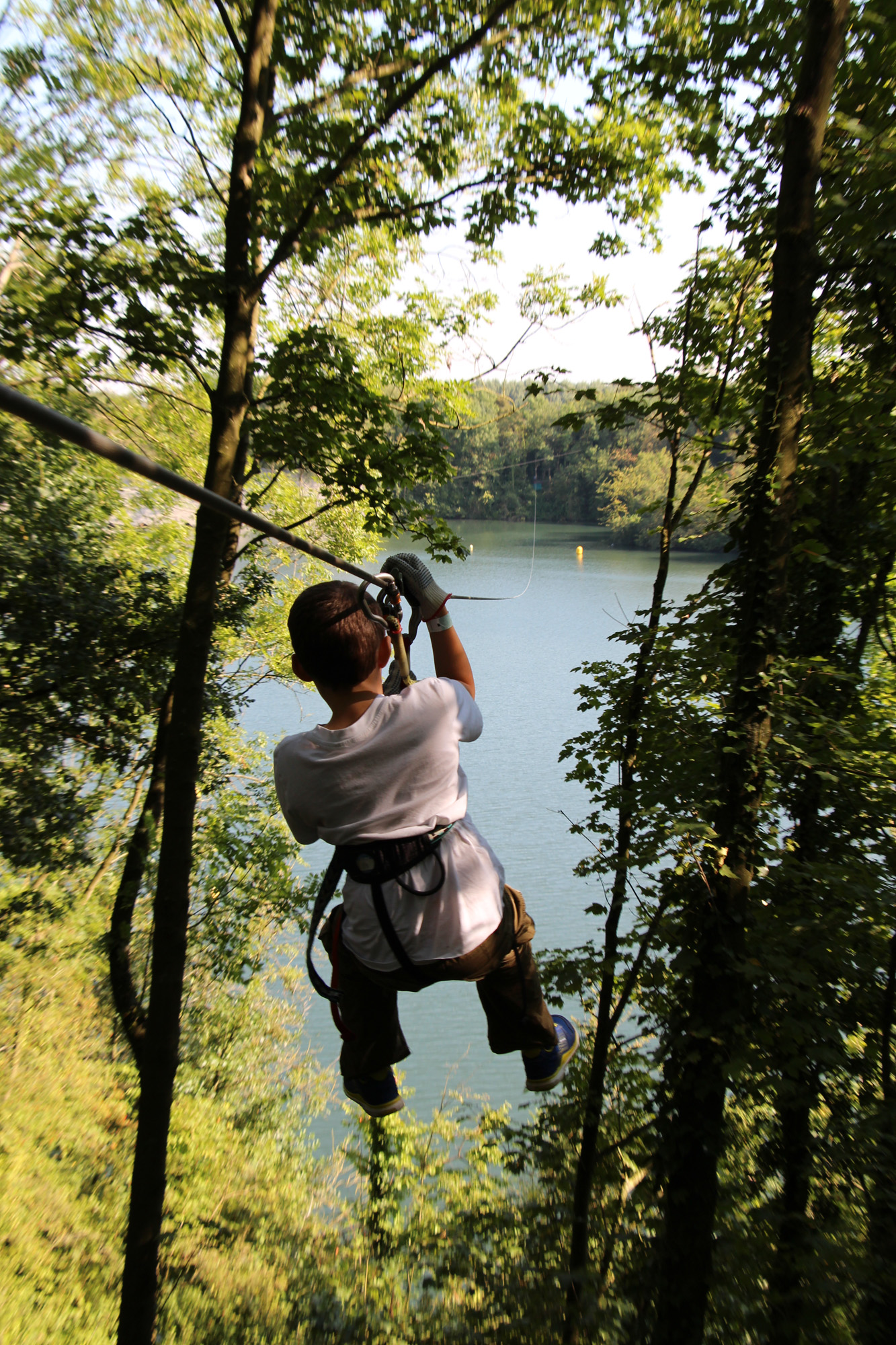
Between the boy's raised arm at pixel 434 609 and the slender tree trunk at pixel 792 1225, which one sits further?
the slender tree trunk at pixel 792 1225

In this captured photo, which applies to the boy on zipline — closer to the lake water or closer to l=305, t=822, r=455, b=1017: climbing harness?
l=305, t=822, r=455, b=1017: climbing harness

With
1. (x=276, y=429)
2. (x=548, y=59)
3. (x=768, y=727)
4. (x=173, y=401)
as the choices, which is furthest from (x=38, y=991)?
(x=548, y=59)

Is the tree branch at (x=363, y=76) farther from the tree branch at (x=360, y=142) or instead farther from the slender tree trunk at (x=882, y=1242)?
the slender tree trunk at (x=882, y=1242)

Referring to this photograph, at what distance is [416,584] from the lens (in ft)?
7.39

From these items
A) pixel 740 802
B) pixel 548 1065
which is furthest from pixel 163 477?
pixel 740 802

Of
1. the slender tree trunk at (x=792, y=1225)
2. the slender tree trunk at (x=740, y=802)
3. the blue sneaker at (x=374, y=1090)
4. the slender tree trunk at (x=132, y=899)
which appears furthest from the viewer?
the slender tree trunk at (x=132, y=899)

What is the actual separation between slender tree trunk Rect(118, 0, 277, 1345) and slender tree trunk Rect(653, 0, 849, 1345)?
2694 millimetres

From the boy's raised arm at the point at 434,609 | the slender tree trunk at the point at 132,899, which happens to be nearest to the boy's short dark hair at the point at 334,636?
the boy's raised arm at the point at 434,609

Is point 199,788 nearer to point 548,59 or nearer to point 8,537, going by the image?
point 8,537

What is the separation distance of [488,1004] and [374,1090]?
43 cm

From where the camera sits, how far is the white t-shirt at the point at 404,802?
1.87 meters

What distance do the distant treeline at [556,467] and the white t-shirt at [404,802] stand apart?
263 centimetres

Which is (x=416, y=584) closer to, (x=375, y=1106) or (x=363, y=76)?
(x=375, y=1106)

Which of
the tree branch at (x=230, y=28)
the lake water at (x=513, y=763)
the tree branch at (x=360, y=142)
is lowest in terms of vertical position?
the lake water at (x=513, y=763)
